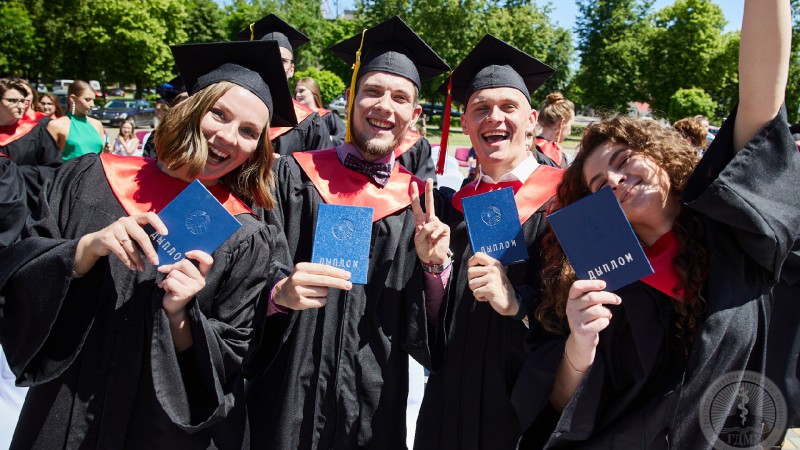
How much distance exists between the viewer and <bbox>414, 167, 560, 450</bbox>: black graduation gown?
6.79ft

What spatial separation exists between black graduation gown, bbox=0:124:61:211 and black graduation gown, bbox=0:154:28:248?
0.73ft

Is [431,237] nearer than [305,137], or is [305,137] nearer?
[431,237]

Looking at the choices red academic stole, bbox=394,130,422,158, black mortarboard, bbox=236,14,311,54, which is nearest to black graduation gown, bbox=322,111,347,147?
black mortarboard, bbox=236,14,311,54

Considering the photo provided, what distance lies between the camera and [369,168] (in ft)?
8.25

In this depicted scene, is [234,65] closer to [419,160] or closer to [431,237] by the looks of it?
[431,237]

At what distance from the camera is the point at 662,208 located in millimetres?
1712

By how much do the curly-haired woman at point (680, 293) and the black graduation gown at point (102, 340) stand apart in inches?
40.6

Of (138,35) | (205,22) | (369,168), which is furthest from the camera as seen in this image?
(205,22)

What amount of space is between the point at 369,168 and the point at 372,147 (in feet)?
0.33

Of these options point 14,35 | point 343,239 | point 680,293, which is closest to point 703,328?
point 680,293

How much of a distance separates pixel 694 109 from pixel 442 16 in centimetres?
1474

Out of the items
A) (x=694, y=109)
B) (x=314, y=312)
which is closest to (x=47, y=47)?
(x=694, y=109)

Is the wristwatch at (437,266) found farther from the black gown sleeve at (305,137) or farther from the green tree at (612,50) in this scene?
the green tree at (612,50)

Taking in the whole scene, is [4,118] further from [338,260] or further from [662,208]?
[662,208]
